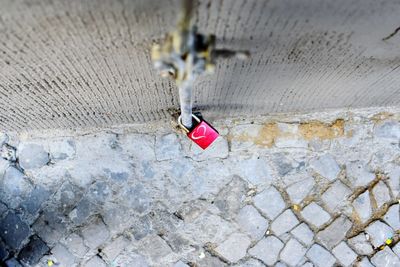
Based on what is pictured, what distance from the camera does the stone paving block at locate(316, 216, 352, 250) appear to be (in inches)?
116

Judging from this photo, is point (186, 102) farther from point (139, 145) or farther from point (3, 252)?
point (3, 252)

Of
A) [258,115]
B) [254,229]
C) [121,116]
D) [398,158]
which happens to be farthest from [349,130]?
[121,116]

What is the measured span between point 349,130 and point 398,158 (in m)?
0.36

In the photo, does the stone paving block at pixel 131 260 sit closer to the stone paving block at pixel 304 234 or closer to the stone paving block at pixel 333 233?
the stone paving block at pixel 304 234

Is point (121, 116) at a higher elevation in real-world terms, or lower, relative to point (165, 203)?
higher

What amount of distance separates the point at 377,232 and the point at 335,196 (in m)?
0.35

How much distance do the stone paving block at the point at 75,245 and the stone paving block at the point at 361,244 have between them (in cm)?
164

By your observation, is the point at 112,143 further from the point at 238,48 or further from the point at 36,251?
the point at 238,48

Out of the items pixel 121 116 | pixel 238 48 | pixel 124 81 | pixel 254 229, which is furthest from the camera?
pixel 254 229

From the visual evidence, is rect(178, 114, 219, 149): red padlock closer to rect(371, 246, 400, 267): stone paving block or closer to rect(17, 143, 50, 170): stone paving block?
rect(17, 143, 50, 170): stone paving block

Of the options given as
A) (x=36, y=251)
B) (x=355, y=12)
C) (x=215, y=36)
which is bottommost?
(x=36, y=251)

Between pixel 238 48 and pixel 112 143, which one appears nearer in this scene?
pixel 238 48

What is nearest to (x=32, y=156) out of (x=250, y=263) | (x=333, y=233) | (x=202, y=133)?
(x=202, y=133)

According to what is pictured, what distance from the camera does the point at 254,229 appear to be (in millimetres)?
2896
